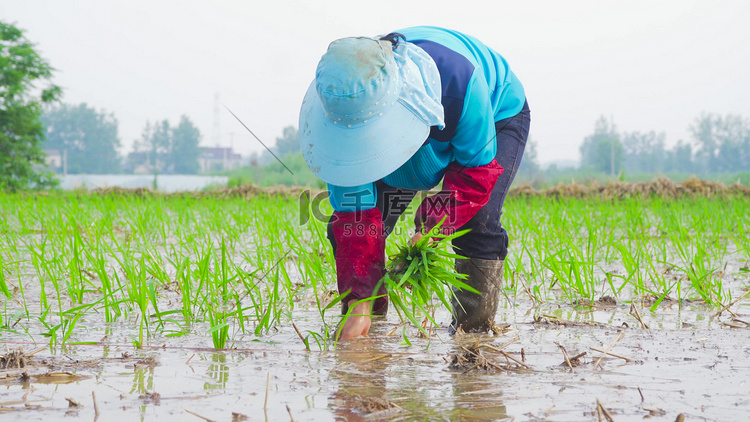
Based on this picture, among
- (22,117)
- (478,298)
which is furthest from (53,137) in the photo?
(478,298)

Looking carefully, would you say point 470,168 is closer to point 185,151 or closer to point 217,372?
point 217,372

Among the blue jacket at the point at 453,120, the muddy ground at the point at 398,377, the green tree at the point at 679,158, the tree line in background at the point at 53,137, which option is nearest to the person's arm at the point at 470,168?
the blue jacket at the point at 453,120

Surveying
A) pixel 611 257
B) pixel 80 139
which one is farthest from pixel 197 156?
pixel 611 257

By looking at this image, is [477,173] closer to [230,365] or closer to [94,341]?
[230,365]

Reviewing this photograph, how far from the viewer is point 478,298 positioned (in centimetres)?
204

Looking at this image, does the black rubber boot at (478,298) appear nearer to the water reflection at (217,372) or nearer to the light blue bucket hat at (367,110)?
the light blue bucket hat at (367,110)

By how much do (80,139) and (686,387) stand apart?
65.4 meters

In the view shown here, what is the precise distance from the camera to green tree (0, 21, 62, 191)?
20.4 meters

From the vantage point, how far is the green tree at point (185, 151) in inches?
2110

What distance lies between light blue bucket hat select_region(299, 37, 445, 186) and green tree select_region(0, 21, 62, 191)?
2153 cm

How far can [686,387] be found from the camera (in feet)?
4.32

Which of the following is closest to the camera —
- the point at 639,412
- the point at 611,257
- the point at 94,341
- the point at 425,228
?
the point at 639,412

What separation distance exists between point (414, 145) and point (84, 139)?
2554 inches

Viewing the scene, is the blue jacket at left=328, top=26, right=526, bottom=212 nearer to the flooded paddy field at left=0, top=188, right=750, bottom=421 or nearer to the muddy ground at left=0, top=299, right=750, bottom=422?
the flooded paddy field at left=0, top=188, right=750, bottom=421
